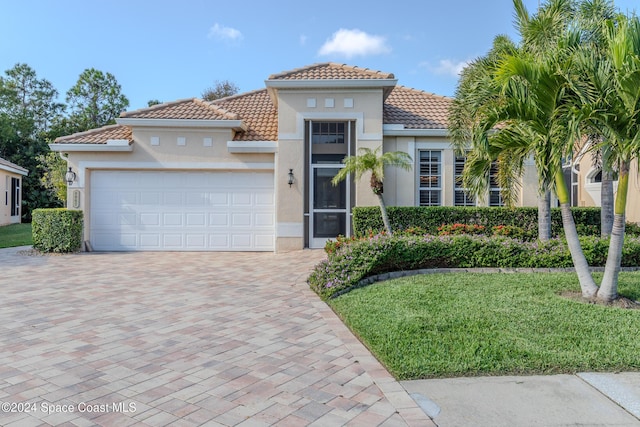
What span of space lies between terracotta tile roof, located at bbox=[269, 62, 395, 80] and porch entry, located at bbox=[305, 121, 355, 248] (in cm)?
129

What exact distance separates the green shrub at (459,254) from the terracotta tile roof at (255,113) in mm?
6360

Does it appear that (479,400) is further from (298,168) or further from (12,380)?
(298,168)

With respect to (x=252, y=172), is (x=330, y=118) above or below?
above

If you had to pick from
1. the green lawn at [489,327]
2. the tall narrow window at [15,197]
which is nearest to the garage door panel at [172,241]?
the green lawn at [489,327]

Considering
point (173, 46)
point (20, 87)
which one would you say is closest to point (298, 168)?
point (173, 46)

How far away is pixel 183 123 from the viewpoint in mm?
13375

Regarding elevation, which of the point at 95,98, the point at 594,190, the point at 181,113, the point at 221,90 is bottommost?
the point at 594,190

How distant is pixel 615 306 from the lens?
19.7 ft

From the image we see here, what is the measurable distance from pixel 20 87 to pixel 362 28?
33481 millimetres

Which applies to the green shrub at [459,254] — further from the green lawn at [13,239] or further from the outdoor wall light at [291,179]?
the green lawn at [13,239]

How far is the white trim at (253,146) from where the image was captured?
43.7ft

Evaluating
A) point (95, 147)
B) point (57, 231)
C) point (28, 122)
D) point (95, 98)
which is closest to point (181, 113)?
point (95, 147)

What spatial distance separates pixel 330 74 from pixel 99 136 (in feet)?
24.5

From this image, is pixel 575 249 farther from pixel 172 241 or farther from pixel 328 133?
pixel 172 241
